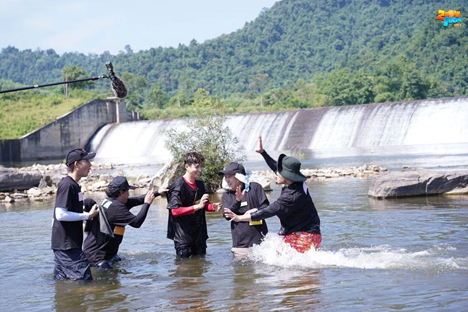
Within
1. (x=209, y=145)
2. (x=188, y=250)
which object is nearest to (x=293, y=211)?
(x=188, y=250)

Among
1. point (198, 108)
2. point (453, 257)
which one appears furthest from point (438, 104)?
point (453, 257)

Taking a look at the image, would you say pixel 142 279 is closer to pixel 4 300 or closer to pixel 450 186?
pixel 4 300

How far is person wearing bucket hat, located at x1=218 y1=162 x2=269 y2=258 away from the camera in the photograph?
8492 mm

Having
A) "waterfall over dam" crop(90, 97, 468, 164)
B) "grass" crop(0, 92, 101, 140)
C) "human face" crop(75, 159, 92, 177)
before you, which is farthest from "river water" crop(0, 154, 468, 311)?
"grass" crop(0, 92, 101, 140)

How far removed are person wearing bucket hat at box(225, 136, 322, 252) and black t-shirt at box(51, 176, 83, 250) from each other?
1.82m

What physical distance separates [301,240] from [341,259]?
717 millimetres

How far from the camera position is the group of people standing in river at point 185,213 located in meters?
7.92

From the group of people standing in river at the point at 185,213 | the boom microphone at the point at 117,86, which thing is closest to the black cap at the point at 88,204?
the group of people standing in river at the point at 185,213

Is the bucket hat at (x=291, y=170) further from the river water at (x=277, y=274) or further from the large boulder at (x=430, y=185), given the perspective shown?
the large boulder at (x=430, y=185)

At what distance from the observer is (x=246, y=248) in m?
8.85

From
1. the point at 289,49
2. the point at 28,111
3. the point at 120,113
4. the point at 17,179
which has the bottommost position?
the point at 17,179

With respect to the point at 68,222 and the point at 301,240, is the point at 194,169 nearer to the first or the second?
the point at 301,240

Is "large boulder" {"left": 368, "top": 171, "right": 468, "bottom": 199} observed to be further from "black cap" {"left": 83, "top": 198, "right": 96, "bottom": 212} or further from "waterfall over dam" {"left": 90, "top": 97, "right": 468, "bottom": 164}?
"waterfall over dam" {"left": 90, "top": 97, "right": 468, "bottom": 164}

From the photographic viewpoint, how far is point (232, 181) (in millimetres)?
8516
